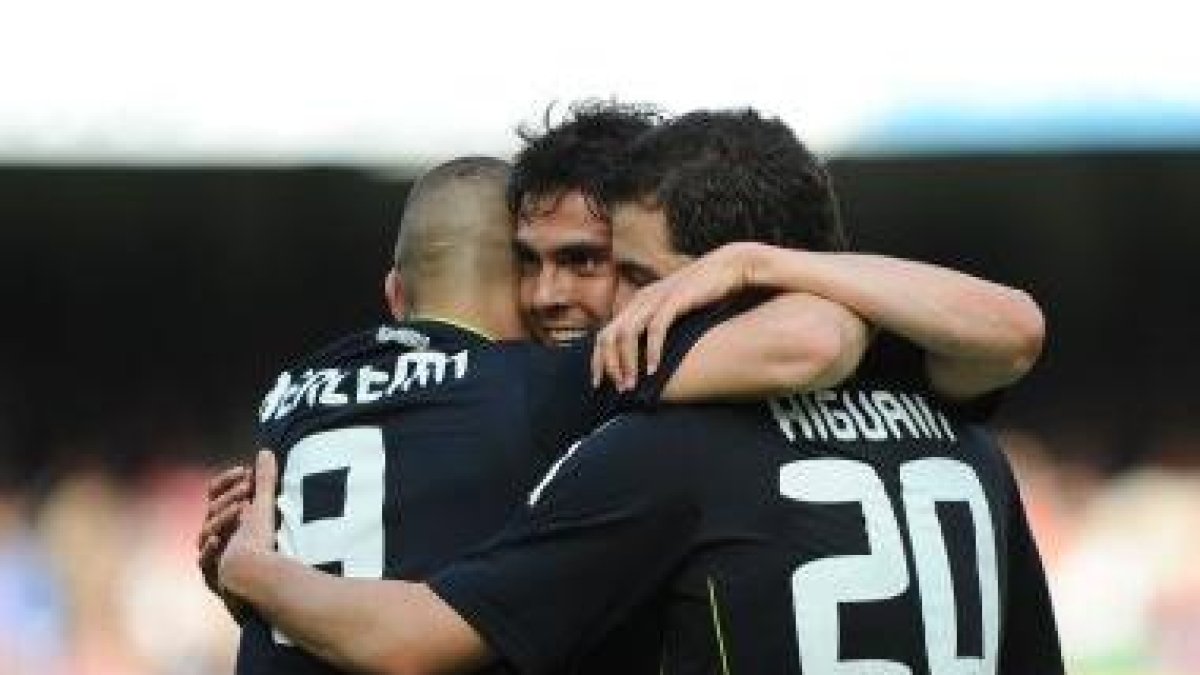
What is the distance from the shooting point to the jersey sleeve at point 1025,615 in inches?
113

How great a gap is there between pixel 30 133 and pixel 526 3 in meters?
1.59

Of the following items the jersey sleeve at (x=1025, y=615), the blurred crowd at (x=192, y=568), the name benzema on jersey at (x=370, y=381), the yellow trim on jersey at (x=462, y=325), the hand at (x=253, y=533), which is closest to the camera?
the hand at (x=253, y=533)

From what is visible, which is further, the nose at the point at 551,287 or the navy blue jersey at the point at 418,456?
the nose at the point at 551,287

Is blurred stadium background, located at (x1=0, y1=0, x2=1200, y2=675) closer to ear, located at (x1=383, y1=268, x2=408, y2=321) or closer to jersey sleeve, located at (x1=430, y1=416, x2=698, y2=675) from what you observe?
ear, located at (x1=383, y1=268, x2=408, y2=321)

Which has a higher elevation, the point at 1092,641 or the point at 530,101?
the point at 530,101

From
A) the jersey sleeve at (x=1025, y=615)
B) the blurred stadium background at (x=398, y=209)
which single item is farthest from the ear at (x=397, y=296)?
the blurred stadium background at (x=398, y=209)

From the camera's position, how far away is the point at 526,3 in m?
7.42

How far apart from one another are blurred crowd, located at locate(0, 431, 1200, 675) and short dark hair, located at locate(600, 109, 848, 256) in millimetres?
4998

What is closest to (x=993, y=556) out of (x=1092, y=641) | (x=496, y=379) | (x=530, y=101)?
(x=496, y=379)

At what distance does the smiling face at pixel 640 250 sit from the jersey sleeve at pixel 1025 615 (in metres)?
0.50

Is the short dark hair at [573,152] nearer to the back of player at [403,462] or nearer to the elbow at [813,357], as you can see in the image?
the back of player at [403,462]

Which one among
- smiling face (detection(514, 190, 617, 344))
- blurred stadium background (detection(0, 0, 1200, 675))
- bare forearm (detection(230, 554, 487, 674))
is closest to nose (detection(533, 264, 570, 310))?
smiling face (detection(514, 190, 617, 344))

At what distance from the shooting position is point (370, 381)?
3064 mm

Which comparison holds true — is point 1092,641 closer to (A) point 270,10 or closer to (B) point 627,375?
(A) point 270,10
